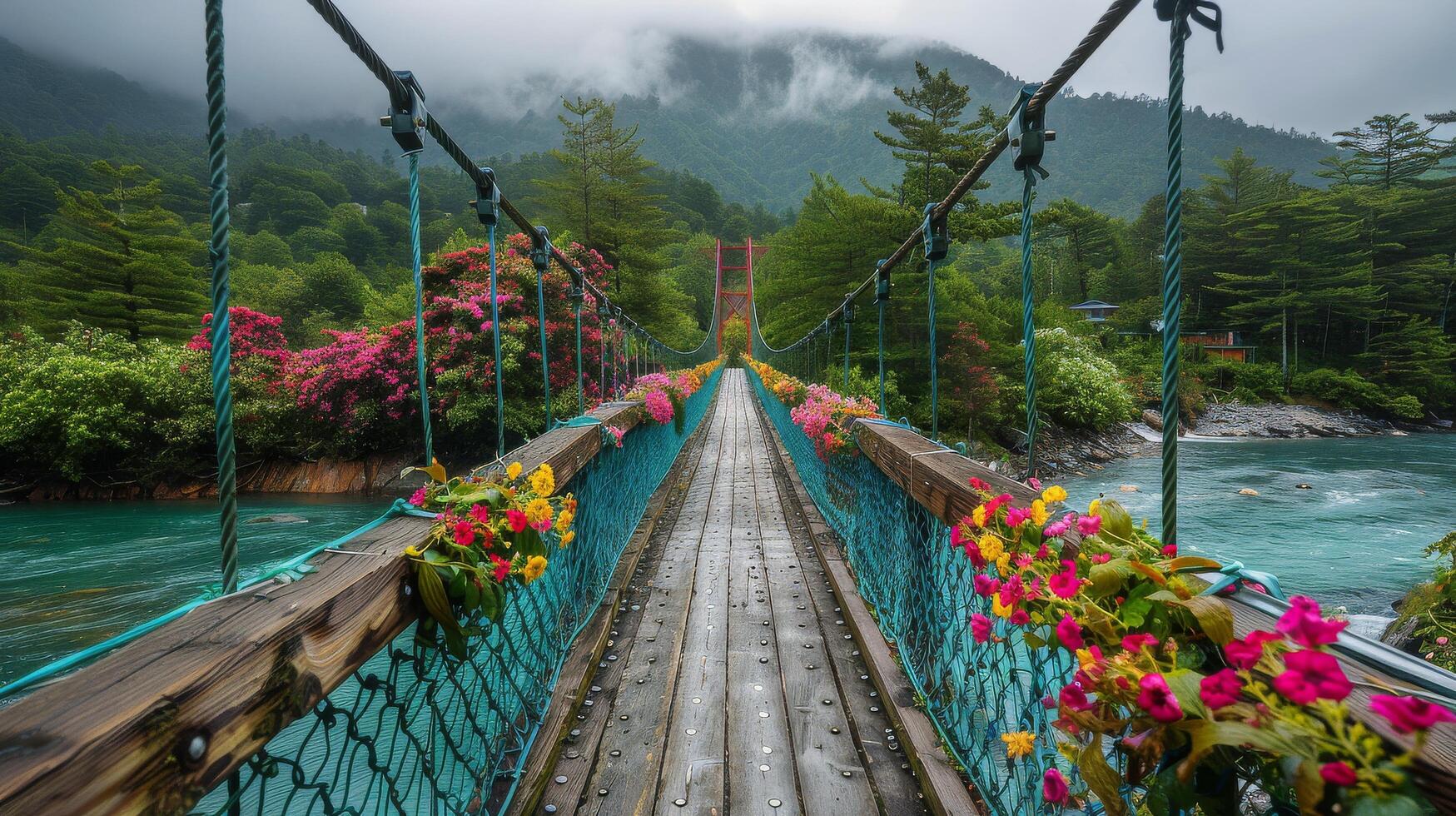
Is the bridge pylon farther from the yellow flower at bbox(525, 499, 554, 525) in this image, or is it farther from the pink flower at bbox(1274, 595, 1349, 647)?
the pink flower at bbox(1274, 595, 1349, 647)

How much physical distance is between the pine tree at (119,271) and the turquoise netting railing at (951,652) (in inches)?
758

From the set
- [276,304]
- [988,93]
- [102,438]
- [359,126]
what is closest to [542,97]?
[359,126]

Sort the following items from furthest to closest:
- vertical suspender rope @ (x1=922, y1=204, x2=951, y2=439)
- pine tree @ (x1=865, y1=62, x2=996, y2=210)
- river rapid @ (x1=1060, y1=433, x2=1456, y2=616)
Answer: pine tree @ (x1=865, y1=62, x2=996, y2=210) → river rapid @ (x1=1060, y1=433, x2=1456, y2=616) → vertical suspender rope @ (x1=922, y1=204, x2=951, y2=439)

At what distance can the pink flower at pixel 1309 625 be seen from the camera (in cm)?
37

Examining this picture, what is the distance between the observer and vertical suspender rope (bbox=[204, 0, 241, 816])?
0.67m

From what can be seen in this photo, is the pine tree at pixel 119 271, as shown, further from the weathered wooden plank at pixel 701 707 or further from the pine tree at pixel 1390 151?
the pine tree at pixel 1390 151

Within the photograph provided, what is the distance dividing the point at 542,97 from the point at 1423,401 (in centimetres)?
19969

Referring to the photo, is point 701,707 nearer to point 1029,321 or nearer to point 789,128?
point 1029,321

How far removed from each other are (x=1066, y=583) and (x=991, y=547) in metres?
0.21

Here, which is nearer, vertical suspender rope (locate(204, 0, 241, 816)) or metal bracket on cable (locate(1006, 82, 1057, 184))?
vertical suspender rope (locate(204, 0, 241, 816))

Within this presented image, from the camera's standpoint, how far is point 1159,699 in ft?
1.44

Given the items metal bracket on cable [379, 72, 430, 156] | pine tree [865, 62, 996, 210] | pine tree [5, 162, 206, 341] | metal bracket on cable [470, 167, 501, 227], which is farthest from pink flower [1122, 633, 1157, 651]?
pine tree [5, 162, 206, 341]

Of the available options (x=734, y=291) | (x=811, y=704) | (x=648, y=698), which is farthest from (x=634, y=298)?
(x=734, y=291)

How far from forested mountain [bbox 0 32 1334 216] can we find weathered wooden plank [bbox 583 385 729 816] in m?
7.66
